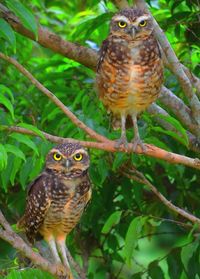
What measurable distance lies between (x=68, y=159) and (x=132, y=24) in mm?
937

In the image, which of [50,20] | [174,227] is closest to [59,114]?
[174,227]

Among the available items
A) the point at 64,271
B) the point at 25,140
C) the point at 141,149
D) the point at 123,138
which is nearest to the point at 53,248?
the point at 64,271

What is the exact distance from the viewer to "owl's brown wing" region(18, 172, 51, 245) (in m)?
4.90

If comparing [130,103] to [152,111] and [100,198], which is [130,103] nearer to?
[152,111]

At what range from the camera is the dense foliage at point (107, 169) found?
16.0 ft

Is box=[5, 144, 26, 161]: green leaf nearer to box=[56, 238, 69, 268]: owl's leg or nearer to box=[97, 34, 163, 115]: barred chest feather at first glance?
box=[97, 34, 163, 115]: barred chest feather

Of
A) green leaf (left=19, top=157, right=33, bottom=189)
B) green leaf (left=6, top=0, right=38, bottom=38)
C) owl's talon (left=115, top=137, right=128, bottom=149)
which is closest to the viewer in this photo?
green leaf (left=6, top=0, right=38, bottom=38)

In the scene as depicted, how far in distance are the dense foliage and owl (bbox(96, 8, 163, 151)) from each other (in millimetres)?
174

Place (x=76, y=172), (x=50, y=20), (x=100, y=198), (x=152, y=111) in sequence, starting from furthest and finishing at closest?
(x=50, y=20) < (x=100, y=198) < (x=152, y=111) < (x=76, y=172)

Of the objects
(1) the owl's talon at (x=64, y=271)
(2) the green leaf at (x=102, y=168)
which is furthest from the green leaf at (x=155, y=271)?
(2) the green leaf at (x=102, y=168)

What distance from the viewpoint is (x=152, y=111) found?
17.4 ft

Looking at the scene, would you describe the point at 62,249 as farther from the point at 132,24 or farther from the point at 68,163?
the point at 132,24

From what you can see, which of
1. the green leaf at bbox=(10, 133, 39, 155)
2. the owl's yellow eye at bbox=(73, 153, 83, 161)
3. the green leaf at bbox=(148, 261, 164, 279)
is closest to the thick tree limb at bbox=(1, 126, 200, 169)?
the green leaf at bbox=(10, 133, 39, 155)

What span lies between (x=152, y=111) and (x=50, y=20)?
273 centimetres
